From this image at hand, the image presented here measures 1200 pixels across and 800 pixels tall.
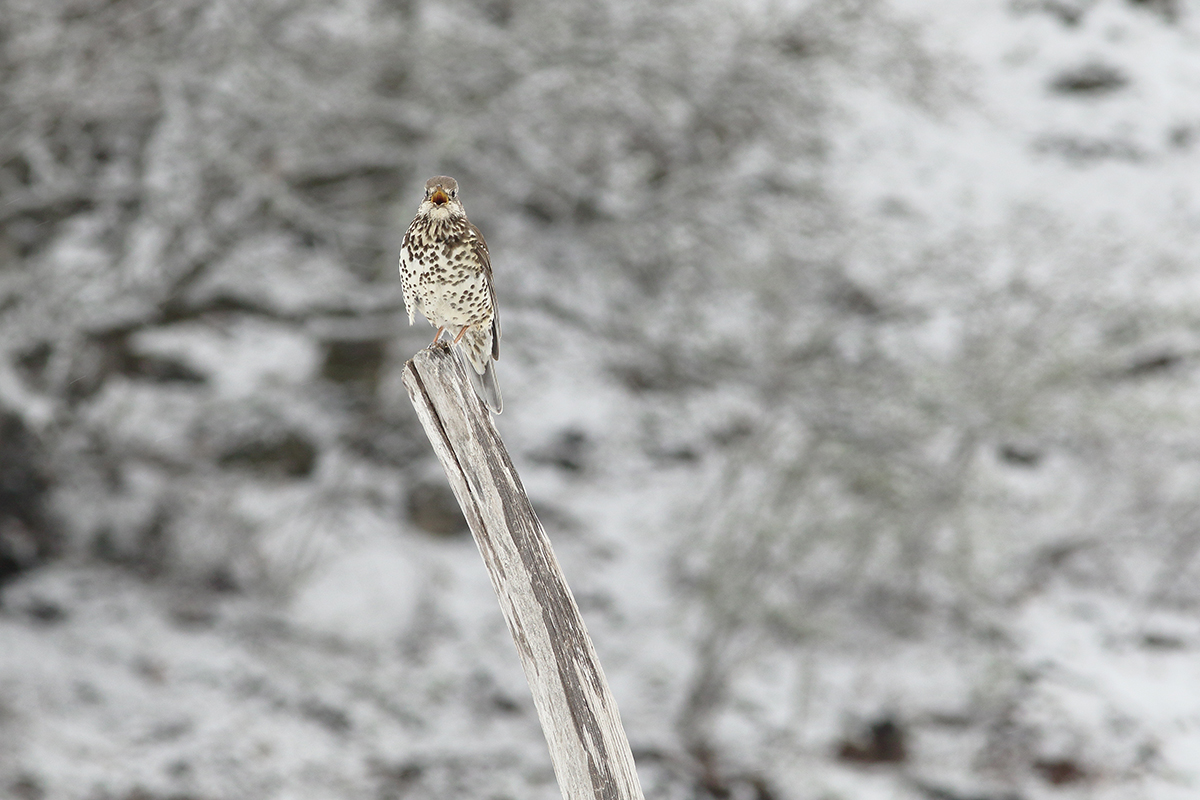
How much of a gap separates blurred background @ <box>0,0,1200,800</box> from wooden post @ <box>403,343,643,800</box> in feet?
12.1

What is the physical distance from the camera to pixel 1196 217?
1034 centimetres

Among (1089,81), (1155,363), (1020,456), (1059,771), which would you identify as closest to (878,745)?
(1059,771)

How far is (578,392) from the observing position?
820 cm

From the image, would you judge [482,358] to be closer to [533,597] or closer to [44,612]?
[533,597]

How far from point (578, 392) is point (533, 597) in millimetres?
5563

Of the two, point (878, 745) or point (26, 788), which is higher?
point (878, 745)

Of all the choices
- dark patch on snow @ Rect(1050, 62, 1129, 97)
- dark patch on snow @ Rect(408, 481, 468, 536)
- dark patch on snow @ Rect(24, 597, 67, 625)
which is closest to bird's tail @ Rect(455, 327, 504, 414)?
dark patch on snow @ Rect(408, 481, 468, 536)

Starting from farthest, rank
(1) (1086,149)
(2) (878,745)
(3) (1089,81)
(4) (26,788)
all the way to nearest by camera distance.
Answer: (3) (1089,81)
(1) (1086,149)
(2) (878,745)
(4) (26,788)

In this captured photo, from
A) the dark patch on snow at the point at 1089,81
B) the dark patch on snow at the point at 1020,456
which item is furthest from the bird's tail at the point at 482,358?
the dark patch on snow at the point at 1089,81

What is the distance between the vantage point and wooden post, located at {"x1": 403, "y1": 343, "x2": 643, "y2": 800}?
261 cm

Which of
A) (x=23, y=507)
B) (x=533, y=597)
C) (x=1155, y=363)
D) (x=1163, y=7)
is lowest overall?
(x=533, y=597)

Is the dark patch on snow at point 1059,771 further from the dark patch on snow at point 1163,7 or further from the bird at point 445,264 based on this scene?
the dark patch on snow at point 1163,7

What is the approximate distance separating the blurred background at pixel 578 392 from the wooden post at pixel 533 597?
12.1ft

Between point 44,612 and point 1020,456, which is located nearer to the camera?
point 44,612
